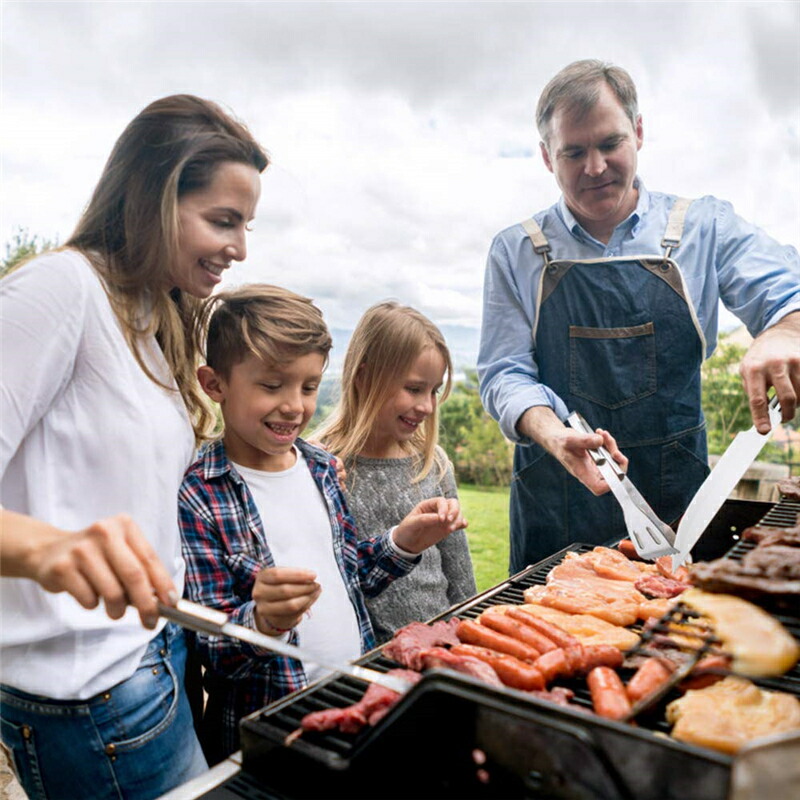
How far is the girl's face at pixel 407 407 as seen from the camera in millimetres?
3137

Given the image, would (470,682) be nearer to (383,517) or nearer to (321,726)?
(321,726)

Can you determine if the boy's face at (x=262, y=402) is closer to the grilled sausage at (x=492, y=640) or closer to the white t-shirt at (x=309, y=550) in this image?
the white t-shirt at (x=309, y=550)

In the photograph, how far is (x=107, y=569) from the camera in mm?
1139

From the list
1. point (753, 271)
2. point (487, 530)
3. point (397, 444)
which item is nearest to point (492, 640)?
point (397, 444)

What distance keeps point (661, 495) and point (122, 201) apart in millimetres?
2555

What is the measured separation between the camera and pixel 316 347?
8.00ft

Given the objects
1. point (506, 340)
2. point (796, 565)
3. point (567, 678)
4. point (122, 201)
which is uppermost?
point (122, 201)

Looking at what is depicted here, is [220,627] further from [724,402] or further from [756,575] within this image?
[724,402]

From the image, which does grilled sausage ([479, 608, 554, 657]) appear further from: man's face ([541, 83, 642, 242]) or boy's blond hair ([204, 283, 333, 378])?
man's face ([541, 83, 642, 242])

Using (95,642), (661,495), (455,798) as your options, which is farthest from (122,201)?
(661,495)

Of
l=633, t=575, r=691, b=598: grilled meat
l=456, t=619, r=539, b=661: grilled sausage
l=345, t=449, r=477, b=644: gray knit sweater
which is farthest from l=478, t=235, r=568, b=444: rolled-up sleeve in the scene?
l=456, t=619, r=539, b=661: grilled sausage

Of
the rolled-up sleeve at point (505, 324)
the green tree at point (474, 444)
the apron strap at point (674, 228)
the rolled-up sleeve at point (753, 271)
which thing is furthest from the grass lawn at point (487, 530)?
the apron strap at point (674, 228)

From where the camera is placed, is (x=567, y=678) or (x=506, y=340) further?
(x=506, y=340)

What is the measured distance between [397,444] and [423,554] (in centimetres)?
55
